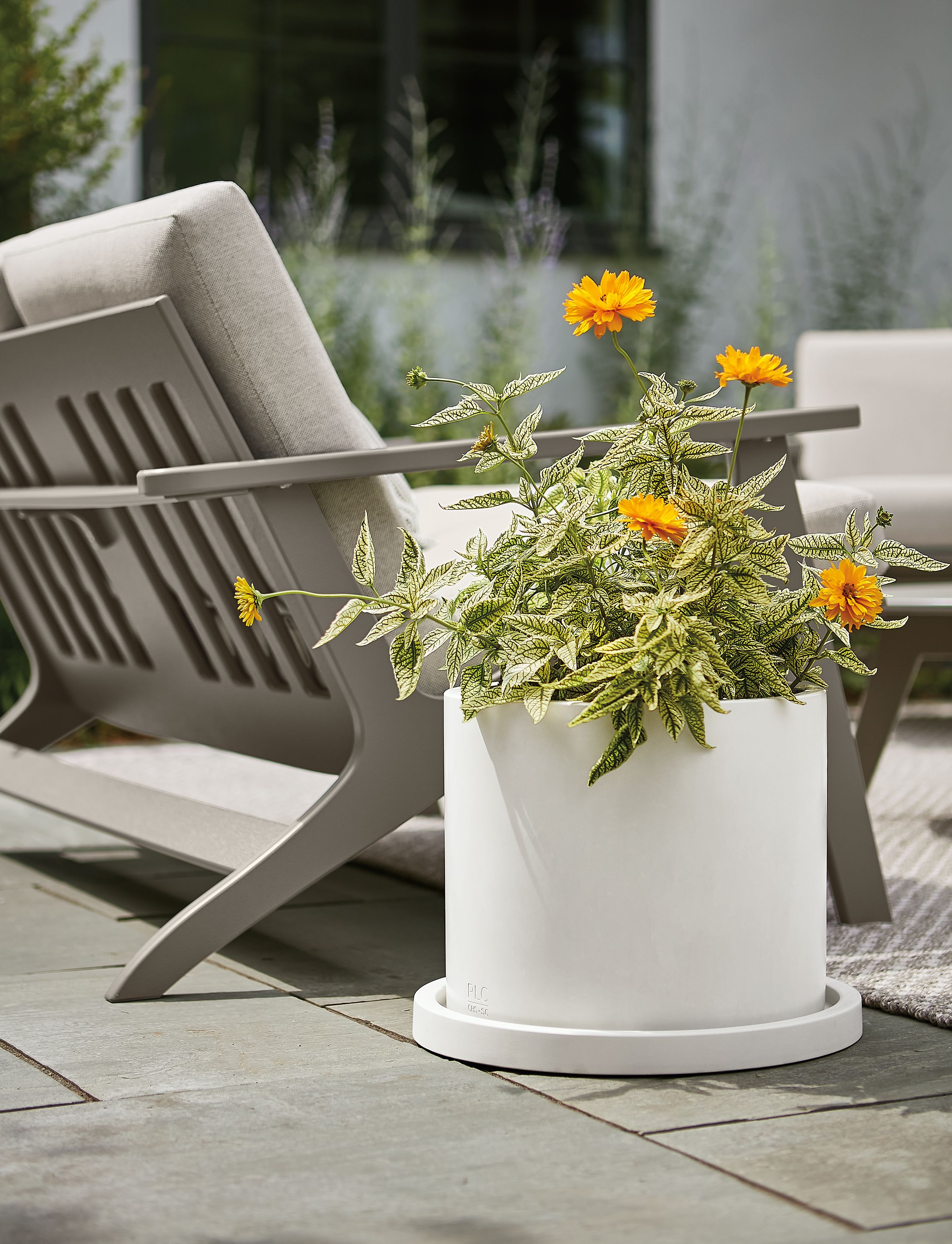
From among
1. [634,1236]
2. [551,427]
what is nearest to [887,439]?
[551,427]

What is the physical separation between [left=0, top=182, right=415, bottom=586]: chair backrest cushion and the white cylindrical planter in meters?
0.45

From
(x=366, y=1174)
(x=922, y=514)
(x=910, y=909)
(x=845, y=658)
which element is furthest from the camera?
(x=922, y=514)

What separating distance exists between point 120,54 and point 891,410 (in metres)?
2.93

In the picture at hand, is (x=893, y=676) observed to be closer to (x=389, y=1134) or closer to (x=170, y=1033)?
(x=170, y=1033)

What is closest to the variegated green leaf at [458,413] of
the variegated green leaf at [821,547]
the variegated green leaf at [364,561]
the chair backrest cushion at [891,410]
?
the variegated green leaf at [364,561]

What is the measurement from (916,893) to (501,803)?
3.42 feet

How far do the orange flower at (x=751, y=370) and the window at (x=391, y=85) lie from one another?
420 centimetres

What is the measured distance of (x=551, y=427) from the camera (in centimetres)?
535

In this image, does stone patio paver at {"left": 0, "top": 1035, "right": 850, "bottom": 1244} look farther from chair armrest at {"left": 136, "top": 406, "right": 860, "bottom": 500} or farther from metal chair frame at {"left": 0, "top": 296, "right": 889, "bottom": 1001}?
chair armrest at {"left": 136, "top": 406, "right": 860, "bottom": 500}

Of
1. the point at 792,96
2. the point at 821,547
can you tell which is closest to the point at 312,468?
the point at 821,547

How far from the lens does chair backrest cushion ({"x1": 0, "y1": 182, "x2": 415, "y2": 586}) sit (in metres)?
1.87

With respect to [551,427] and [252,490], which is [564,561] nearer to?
[252,490]

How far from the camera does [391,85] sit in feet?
20.3

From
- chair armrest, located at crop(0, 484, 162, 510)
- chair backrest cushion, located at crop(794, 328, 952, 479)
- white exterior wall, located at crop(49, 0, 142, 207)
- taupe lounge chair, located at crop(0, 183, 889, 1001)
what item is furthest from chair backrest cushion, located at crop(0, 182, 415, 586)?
white exterior wall, located at crop(49, 0, 142, 207)
